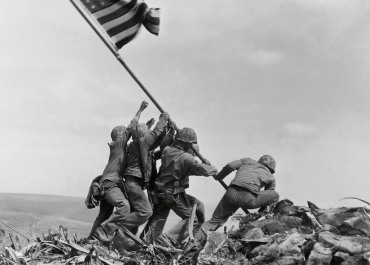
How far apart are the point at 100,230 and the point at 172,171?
181 cm

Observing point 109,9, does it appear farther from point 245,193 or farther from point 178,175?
point 245,193

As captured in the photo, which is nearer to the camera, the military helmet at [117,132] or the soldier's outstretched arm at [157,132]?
the soldier's outstretched arm at [157,132]

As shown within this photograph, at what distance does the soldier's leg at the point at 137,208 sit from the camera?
397 inches

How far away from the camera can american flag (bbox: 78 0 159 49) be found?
10148mm

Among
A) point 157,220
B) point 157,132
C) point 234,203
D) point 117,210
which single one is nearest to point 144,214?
point 157,220

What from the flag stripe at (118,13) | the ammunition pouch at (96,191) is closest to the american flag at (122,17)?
the flag stripe at (118,13)

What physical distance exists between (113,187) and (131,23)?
324 centimetres

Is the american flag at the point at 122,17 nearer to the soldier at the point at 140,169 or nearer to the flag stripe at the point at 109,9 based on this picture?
the flag stripe at the point at 109,9

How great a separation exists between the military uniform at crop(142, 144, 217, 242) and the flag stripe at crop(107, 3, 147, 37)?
2494 millimetres

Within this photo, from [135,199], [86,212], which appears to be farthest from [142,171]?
[86,212]

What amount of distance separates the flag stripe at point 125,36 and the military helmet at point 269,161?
357 centimetres

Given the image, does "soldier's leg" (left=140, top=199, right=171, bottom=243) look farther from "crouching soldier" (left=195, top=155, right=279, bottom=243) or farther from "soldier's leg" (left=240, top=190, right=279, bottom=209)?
"soldier's leg" (left=240, top=190, right=279, bottom=209)

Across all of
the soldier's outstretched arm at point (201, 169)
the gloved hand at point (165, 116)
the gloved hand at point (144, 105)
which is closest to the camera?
the soldier's outstretched arm at point (201, 169)

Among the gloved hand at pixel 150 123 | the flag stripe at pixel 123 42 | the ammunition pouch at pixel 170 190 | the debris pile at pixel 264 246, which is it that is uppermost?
the flag stripe at pixel 123 42
